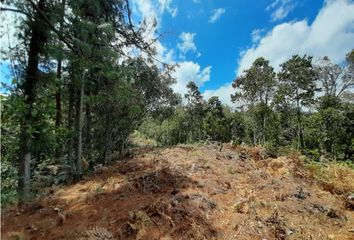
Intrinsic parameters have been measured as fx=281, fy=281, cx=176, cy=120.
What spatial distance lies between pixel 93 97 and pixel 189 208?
503 cm

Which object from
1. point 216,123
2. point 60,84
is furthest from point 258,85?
point 60,84

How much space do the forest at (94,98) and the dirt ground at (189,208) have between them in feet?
2.50

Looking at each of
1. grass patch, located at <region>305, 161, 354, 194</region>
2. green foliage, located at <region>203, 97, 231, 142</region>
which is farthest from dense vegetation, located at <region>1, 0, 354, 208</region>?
green foliage, located at <region>203, 97, 231, 142</region>

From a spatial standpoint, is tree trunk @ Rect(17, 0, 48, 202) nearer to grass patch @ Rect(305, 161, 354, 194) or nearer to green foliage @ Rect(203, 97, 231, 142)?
grass patch @ Rect(305, 161, 354, 194)

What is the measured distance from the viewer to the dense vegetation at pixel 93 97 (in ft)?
14.4

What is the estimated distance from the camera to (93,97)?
27.5 ft

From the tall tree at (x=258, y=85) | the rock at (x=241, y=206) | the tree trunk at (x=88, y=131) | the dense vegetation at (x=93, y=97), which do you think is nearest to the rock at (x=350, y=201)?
the rock at (x=241, y=206)

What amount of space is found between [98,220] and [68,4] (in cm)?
428

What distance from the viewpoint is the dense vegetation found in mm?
4391

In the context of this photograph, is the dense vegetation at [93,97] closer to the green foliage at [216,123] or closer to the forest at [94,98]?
→ the forest at [94,98]

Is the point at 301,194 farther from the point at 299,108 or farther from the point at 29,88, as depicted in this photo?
the point at 299,108

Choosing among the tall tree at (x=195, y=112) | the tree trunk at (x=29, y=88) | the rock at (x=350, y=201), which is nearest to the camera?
the rock at (x=350, y=201)

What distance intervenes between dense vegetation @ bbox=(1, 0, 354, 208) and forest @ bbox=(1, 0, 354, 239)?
27mm

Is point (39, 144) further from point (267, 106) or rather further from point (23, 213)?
point (267, 106)
